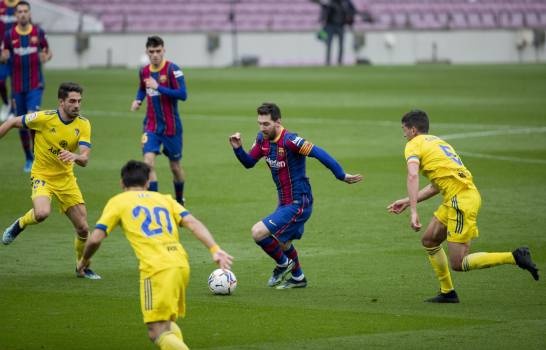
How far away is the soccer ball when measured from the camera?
1084cm

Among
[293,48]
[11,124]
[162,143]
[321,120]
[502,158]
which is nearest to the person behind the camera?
[11,124]

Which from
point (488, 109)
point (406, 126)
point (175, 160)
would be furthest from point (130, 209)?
point (488, 109)

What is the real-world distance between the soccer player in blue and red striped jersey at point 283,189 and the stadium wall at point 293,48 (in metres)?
36.5

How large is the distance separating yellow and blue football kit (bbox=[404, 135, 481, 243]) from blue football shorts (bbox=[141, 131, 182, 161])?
6.42m

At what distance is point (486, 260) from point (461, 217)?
1.48 feet

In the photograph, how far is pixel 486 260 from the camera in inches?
409

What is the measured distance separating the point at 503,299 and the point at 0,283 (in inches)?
196

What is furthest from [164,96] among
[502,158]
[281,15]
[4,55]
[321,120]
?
[281,15]

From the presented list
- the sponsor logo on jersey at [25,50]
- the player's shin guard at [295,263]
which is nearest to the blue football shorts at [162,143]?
the sponsor logo on jersey at [25,50]

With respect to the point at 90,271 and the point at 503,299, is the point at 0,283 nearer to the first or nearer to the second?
the point at 90,271

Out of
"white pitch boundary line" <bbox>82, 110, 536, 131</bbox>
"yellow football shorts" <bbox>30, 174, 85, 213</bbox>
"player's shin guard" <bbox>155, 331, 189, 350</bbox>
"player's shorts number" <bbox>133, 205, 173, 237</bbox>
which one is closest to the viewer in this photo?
"player's shin guard" <bbox>155, 331, 189, 350</bbox>

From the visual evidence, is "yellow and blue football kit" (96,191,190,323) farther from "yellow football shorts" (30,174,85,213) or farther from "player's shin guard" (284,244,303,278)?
"yellow football shorts" (30,174,85,213)

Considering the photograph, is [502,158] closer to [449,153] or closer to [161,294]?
[449,153]

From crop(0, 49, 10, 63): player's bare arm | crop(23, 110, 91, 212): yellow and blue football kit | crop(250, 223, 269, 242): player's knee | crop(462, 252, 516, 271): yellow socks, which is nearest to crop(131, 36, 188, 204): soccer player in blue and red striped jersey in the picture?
crop(23, 110, 91, 212): yellow and blue football kit
